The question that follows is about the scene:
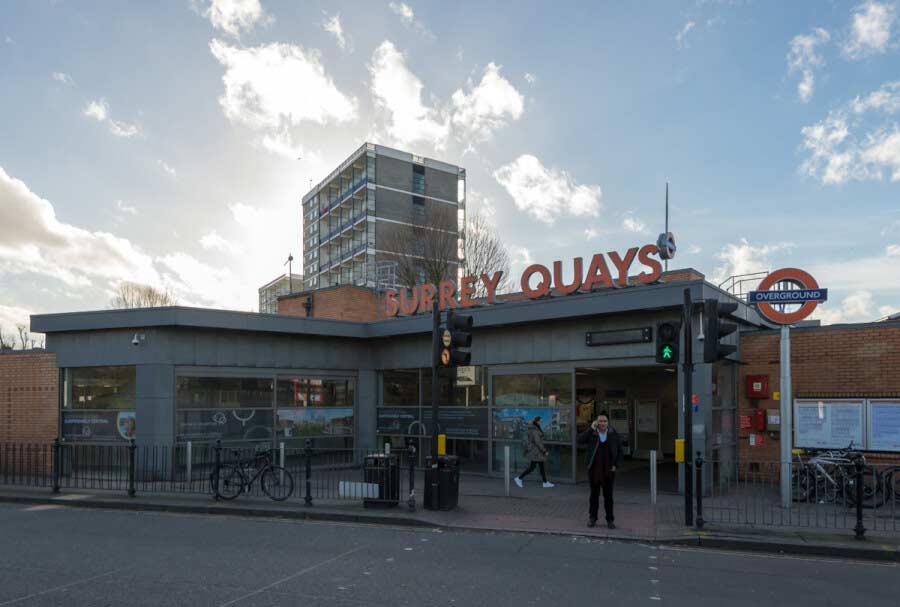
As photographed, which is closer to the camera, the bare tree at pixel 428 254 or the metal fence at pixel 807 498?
the metal fence at pixel 807 498

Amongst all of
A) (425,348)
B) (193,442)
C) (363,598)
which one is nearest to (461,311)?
(425,348)

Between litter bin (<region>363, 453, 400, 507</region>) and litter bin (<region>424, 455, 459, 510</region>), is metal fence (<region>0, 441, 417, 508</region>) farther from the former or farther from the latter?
litter bin (<region>424, 455, 459, 510</region>)

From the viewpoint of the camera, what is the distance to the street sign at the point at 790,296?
12.5 meters

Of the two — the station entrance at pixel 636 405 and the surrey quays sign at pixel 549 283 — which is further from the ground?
the surrey quays sign at pixel 549 283

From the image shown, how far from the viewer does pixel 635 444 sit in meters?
22.9

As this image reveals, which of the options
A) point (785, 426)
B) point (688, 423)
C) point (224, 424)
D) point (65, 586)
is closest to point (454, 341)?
point (688, 423)

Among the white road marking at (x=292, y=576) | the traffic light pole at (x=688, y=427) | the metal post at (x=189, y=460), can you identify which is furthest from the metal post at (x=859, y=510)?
the metal post at (x=189, y=460)

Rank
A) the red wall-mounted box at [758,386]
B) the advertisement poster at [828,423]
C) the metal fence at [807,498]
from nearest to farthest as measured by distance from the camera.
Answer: the metal fence at [807,498]
the advertisement poster at [828,423]
the red wall-mounted box at [758,386]

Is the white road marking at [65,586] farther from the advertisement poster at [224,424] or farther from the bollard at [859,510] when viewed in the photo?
the bollard at [859,510]

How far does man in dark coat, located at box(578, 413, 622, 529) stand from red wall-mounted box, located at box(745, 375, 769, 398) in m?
6.45

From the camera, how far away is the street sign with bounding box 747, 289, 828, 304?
12.5 metres

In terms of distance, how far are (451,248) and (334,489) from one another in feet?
90.5

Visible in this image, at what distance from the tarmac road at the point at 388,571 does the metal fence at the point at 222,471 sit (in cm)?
163

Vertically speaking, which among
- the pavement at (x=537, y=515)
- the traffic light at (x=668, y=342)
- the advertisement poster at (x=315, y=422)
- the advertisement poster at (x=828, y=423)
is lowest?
the pavement at (x=537, y=515)
